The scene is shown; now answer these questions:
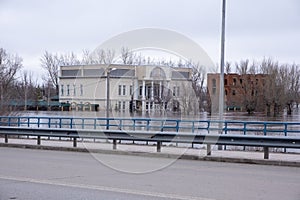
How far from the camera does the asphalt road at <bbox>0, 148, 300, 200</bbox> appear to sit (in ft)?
27.0

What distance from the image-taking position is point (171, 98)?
75.8ft

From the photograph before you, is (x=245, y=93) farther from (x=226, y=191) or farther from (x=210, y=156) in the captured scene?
(x=226, y=191)

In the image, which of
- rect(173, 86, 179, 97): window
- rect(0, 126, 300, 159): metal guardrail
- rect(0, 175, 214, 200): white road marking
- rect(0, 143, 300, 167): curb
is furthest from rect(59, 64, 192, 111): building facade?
rect(0, 175, 214, 200): white road marking

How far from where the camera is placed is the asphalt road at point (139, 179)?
8.22 metres

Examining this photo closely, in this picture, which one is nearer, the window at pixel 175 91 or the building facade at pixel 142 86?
the building facade at pixel 142 86

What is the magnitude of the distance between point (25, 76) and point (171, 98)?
82.3 meters

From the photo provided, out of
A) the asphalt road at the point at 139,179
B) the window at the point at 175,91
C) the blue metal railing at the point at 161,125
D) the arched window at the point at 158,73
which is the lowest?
the asphalt road at the point at 139,179

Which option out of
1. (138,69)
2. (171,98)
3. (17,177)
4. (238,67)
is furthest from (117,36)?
(238,67)

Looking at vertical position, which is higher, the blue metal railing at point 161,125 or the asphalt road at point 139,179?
the blue metal railing at point 161,125

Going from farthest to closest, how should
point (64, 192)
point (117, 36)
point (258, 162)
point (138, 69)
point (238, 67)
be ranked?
point (238, 67)
point (138, 69)
point (258, 162)
point (117, 36)
point (64, 192)

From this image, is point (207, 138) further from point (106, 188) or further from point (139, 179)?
point (106, 188)

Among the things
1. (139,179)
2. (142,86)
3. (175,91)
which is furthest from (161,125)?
(139,179)

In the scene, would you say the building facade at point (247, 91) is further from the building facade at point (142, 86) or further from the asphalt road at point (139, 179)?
the asphalt road at point (139, 179)

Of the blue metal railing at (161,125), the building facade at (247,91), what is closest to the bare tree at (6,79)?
the blue metal railing at (161,125)
